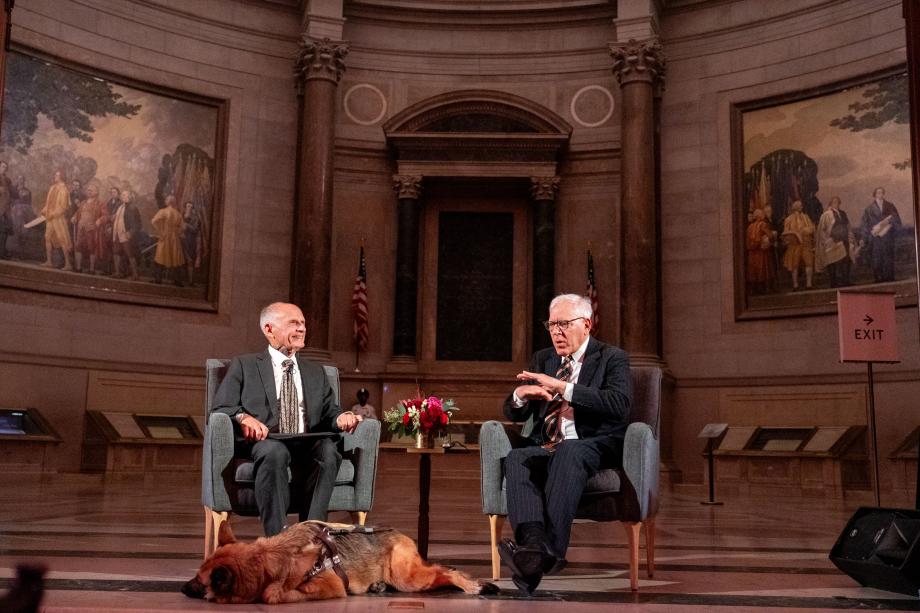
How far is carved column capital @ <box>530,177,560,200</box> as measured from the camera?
13.9 meters

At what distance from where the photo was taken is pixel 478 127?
14.0m

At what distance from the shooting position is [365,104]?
14.4m

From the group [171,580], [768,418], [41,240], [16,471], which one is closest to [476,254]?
[768,418]

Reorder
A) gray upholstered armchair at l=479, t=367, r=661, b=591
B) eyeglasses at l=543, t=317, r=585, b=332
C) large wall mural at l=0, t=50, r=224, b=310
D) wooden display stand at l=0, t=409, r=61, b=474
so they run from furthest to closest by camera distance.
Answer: large wall mural at l=0, t=50, r=224, b=310 → wooden display stand at l=0, t=409, r=61, b=474 → eyeglasses at l=543, t=317, r=585, b=332 → gray upholstered armchair at l=479, t=367, r=661, b=591

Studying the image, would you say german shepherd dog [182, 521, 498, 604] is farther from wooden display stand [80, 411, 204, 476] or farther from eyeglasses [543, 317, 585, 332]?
wooden display stand [80, 411, 204, 476]

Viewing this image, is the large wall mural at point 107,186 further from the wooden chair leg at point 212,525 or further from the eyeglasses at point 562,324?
the eyeglasses at point 562,324

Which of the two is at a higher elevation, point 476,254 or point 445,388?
point 476,254

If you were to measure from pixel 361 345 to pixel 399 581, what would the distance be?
1014 centimetres

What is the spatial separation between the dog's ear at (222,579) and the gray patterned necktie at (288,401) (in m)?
1.36

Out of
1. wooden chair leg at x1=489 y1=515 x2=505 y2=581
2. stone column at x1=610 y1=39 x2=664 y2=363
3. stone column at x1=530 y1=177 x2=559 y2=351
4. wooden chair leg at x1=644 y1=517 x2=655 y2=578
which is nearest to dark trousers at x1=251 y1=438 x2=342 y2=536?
wooden chair leg at x1=489 y1=515 x2=505 y2=581

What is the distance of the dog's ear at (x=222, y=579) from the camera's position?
3.22m

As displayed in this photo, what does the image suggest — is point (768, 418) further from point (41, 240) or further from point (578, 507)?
point (41, 240)

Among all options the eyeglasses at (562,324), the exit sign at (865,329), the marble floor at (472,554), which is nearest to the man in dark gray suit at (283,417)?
the marble floor at (472,554)

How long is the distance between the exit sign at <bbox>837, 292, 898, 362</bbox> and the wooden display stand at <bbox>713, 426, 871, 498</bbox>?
17.1ft
